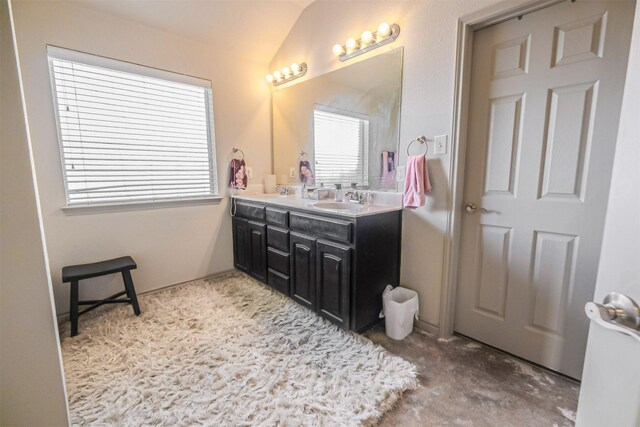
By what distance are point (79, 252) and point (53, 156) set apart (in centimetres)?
74

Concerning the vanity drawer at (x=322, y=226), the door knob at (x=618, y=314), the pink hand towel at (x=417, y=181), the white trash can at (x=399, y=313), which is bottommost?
the white trash can at (x=399, y=313)

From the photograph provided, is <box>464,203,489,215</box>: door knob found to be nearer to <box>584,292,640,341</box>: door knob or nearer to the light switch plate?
the light switch plate

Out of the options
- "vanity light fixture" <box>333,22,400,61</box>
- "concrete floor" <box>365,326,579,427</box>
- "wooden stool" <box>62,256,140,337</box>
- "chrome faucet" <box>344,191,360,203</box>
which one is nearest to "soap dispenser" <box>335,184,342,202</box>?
"chrome faucet" <box>344,191,360,203</box>

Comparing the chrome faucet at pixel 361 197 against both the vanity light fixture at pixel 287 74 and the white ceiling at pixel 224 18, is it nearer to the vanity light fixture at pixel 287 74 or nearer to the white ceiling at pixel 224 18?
the vanity light fixture at pixel 287 74

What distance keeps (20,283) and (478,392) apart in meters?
1.82

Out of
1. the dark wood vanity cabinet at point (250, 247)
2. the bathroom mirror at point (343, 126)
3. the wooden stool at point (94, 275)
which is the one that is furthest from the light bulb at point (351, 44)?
the wooden stool at point (94, 275)

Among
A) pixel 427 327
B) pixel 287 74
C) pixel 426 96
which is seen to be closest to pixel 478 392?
pixel 427 327

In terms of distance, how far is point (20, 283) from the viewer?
521 mm

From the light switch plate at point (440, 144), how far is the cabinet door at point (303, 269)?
102 cm

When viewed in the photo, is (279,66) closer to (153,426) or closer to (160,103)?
(160,103)

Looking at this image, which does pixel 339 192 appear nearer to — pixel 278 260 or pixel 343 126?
pixel 343 126

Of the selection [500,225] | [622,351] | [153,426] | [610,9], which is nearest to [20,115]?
[622,351]

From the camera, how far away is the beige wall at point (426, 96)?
172 cm

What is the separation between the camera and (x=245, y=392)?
141 centimetres
